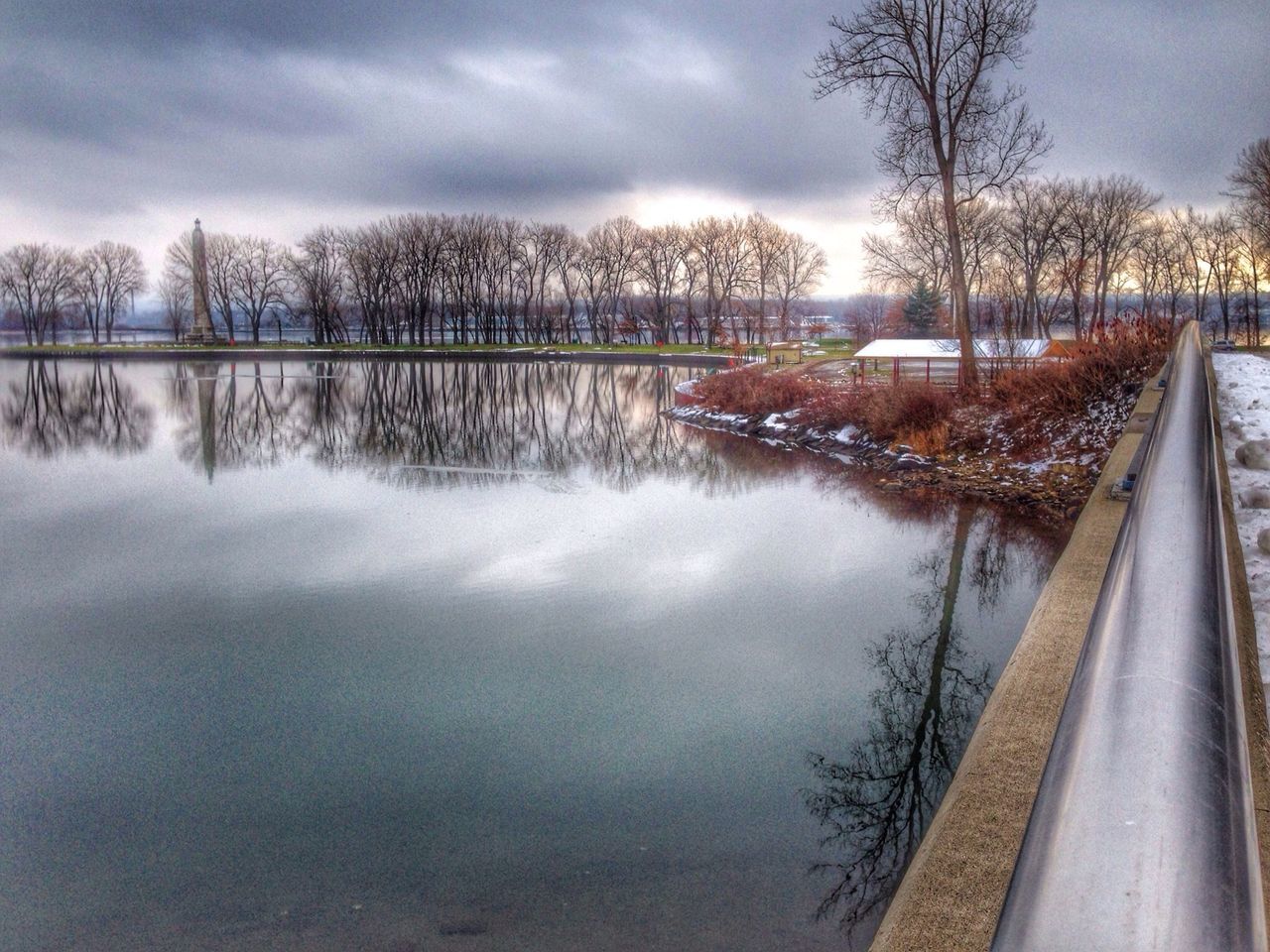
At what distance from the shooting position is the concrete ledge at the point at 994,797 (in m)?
3.71

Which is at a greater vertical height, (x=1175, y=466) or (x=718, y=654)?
(x=1175, y=466)

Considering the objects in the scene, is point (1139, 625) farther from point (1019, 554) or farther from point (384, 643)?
point (1019, 554)

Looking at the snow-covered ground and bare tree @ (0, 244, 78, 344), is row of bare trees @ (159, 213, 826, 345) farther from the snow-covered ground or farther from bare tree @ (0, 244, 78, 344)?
the snow-covered ground

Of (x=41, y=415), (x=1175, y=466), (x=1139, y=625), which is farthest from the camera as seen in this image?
→ (x=41, y=415)

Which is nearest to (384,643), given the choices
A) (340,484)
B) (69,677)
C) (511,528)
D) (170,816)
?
(69,677)

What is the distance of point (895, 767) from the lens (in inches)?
269

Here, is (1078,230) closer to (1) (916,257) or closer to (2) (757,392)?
(1) (916,257)

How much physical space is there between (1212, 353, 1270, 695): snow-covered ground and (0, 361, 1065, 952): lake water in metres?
2.24

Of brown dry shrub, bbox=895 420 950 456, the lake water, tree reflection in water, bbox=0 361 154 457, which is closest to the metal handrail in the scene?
the lake water

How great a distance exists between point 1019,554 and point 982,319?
225 feet

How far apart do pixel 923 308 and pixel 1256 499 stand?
7526 cm

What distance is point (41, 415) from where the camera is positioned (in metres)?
33.1

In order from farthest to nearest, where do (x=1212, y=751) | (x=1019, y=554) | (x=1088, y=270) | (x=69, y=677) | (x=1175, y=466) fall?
(x=1088, y=270) → (x=1019, y=554) → (x=69, y=677) → (x=1175, y=466) → (x=1212, y=751)

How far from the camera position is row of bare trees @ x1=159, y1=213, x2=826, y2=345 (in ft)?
323
